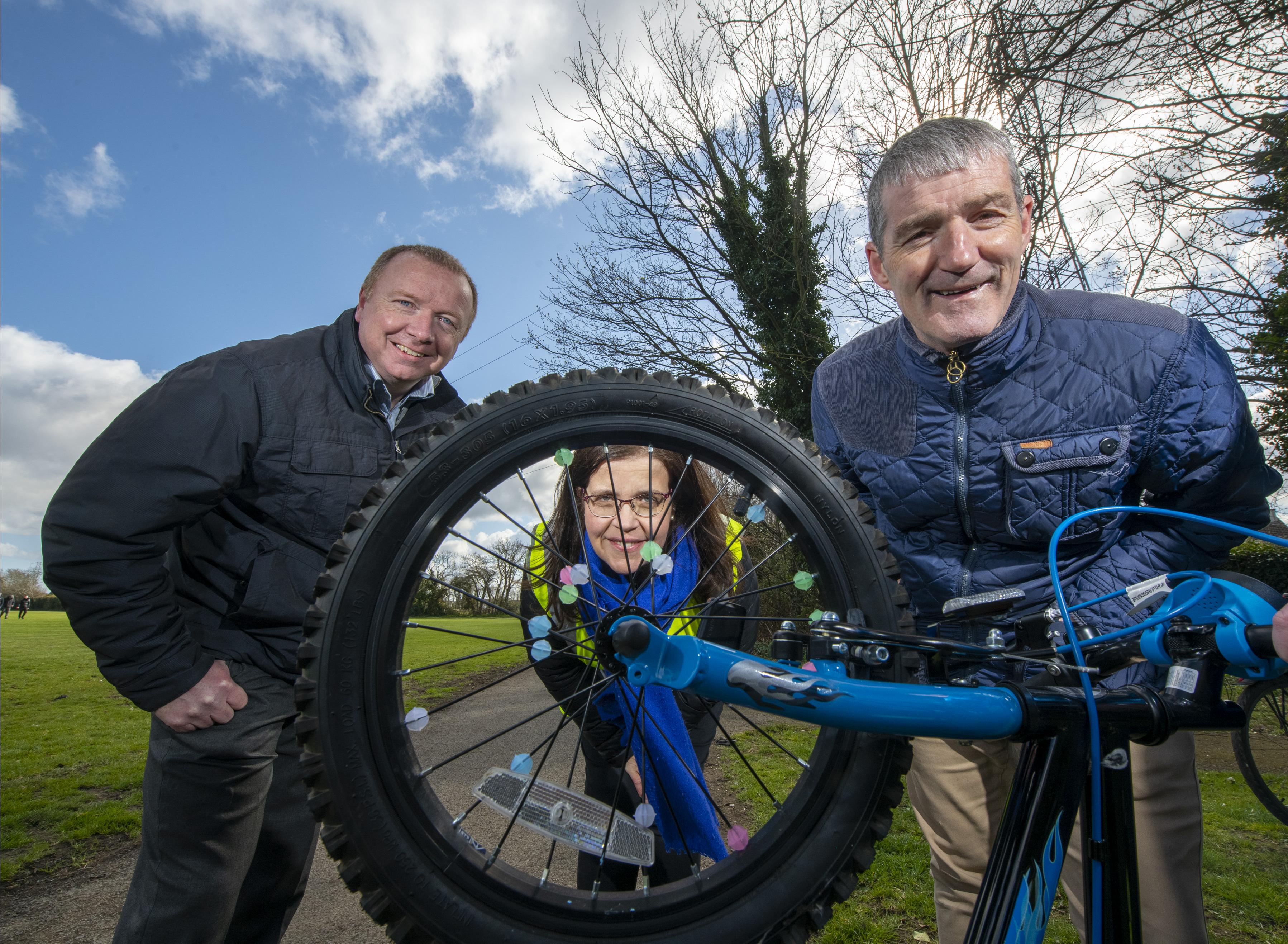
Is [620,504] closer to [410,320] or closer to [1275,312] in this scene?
[410,320]

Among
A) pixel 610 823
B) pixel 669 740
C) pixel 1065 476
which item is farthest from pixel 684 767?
pixel 1065 476

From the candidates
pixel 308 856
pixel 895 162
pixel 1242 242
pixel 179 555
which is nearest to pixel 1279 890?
pixel 895 162

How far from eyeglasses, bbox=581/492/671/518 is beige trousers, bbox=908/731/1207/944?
93 cm

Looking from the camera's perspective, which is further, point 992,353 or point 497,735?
point 992,353

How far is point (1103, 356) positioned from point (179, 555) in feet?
8.53

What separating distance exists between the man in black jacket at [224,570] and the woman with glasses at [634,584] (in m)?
0.64

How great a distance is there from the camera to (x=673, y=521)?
191 centimetres

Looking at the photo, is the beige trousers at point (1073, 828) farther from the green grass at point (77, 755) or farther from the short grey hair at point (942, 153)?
the short grey hair at point (942, 153)

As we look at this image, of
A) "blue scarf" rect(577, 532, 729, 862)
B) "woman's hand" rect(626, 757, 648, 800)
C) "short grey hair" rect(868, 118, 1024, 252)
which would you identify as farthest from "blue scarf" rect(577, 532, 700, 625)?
"short grey hair" rect(868, 118, 1024, 252)

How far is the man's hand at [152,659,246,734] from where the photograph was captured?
1.87 m

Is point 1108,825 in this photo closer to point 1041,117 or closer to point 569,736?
point 569,736

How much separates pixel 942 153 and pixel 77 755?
8428 millimetres

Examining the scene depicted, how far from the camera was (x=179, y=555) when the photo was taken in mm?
2047

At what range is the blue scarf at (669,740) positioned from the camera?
161 centimetres
